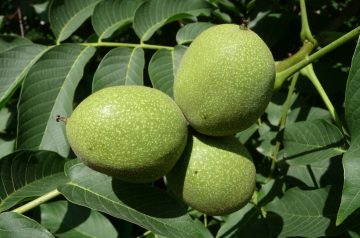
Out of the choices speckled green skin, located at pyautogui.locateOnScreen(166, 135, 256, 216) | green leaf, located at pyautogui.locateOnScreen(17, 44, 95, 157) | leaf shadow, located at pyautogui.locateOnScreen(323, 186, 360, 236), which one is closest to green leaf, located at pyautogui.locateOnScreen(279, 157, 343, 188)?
leaf shadow, located at pyautogui.locateOnScreen(323, 186, 360, 236)

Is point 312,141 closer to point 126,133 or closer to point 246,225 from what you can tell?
point 246,225

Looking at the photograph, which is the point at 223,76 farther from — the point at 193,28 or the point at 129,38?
the point at 129,38

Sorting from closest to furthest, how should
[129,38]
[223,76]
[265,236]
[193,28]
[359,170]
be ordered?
[359,170] → [223,76] → [265,236] → [193,28] → [129,38]

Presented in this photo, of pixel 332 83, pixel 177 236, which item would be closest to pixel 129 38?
pixel 332 83

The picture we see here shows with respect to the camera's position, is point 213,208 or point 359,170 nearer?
point 359,170

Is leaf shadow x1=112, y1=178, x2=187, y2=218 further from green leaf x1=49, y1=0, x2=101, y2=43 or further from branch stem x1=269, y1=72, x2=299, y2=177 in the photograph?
green leaf x1=49, y1=0, x2=101, y2=43

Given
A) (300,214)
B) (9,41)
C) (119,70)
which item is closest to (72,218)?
(119,70)

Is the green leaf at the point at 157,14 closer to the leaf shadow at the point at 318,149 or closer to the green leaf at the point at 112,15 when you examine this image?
the green leaf at the point at 112,15
